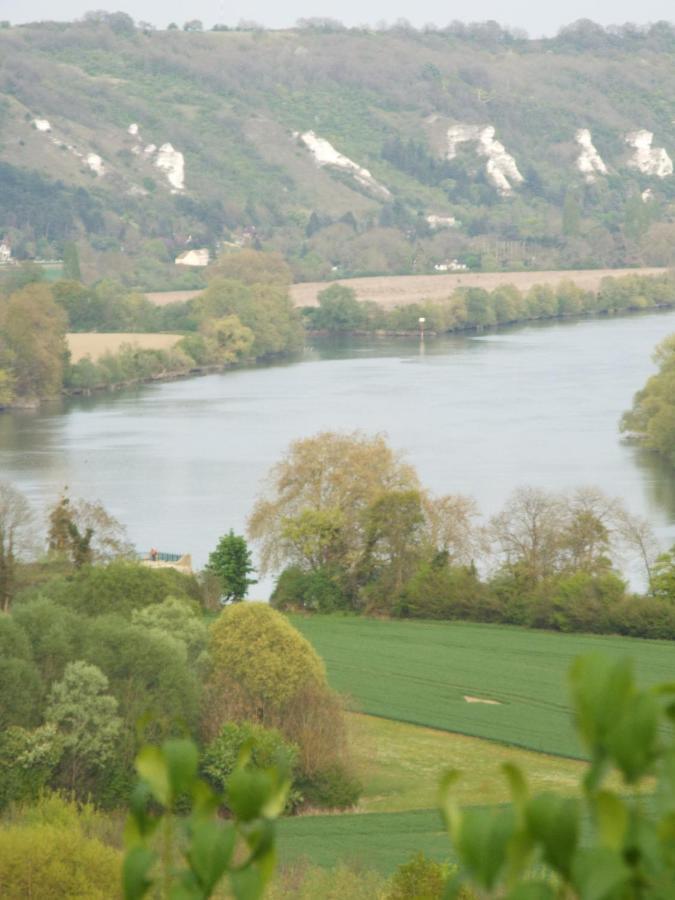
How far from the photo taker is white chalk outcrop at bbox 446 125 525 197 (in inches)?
3282

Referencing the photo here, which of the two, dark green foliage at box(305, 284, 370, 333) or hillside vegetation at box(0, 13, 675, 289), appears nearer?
dark green foliage at box(305, 284, 370, 333)

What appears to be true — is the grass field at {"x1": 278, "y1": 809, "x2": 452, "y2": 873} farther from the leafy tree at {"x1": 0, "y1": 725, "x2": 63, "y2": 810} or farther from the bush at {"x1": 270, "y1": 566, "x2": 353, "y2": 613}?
the bush at {"x1": 270, "y1": 566, "x2": 353, "y2": 613}

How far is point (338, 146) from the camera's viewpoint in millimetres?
82375

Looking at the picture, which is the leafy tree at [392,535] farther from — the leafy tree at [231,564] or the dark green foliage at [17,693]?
the dark green foliage at [17,693]

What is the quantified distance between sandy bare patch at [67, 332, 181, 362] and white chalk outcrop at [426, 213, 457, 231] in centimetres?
3286

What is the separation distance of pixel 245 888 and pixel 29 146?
227 feet

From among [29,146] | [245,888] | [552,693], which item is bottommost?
[552,693]

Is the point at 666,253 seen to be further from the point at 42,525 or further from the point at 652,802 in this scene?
the point at 652,802

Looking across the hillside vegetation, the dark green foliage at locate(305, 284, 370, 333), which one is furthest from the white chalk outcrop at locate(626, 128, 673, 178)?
the dark green foliage at locate(305, 284, 370, 333)

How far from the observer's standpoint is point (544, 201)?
80438 mm

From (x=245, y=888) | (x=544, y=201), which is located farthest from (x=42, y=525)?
(x=544, y=201)

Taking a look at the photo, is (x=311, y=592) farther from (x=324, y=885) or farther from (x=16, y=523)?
(x=324, y=885)

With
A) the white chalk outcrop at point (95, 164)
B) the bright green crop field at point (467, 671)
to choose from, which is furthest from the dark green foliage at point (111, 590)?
the white chalk outcrop at point (95, 164)

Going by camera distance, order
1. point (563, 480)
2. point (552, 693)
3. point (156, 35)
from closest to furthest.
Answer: point (552, 693)
point (563, 480)
point (156, 35)
